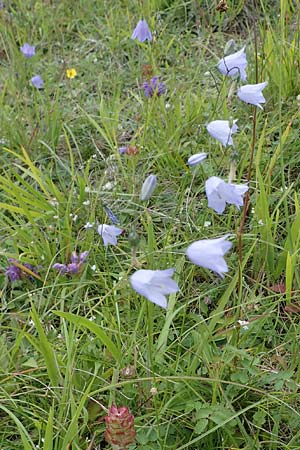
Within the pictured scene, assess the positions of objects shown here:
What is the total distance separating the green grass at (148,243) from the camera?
1.32 m

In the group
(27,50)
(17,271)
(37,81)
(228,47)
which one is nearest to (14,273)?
(17,271)

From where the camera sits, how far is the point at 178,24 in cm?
303

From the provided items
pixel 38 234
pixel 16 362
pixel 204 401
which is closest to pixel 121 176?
pixel 38 234

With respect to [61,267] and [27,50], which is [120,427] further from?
[27,50]

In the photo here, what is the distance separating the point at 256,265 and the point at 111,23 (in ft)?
5.76

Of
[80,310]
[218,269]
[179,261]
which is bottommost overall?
[80,310]

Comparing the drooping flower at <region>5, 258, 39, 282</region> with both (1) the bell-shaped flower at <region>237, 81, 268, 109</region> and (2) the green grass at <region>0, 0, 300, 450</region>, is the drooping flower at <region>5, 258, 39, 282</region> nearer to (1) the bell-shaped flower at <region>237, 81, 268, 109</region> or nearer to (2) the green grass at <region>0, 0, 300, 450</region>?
(2) the green grass at <region>0, 0, 300, 450</region>

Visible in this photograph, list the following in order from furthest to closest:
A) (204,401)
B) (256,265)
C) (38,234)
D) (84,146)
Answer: (84,146), (38,234), (256,265), (204,401)

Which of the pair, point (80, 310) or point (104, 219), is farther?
point (104, 219)

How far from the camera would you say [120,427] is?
113 cm

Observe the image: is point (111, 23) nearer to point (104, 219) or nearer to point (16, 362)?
point (104, 219)

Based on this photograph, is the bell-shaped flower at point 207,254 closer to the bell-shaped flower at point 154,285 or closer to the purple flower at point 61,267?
the bell-shaped flower at point 154,285

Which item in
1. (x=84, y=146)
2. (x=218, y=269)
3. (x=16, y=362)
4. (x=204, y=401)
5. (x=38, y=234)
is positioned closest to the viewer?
(x=218, y=269)

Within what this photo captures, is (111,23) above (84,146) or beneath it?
above
